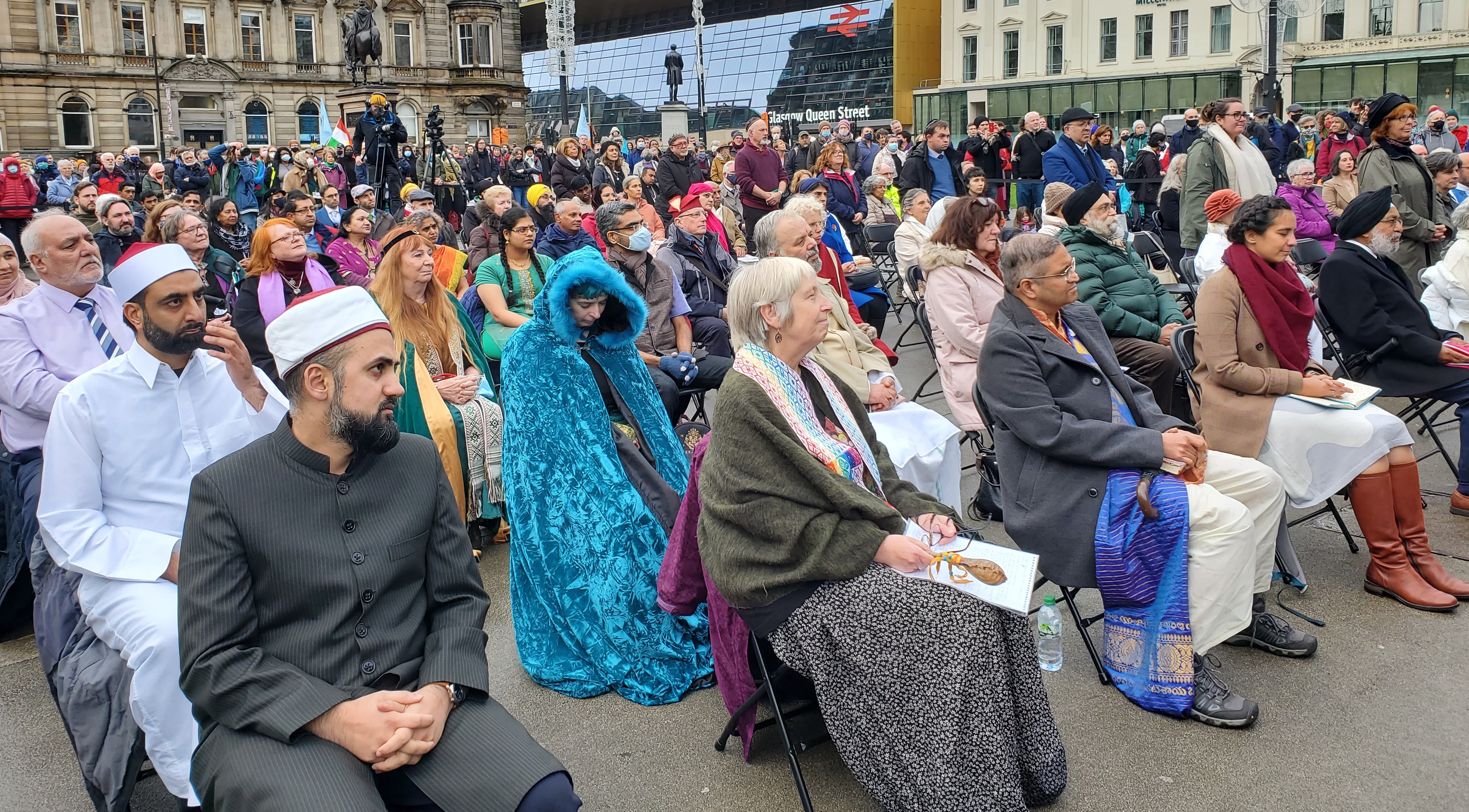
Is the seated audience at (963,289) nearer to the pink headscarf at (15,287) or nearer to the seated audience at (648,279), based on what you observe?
the seated audience at (648,279)

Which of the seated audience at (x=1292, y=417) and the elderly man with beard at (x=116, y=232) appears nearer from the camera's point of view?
the seated audience at (x=1292, y=417)

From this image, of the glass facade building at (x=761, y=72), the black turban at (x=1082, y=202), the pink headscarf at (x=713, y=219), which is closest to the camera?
the black turban at (x=1082, y=202)

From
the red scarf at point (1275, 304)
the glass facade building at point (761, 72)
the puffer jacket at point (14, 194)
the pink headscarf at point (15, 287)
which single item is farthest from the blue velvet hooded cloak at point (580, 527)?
the glass facade building at point (761, 72)

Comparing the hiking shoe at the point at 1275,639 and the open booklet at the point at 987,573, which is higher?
the open booklet at the point at 987,573

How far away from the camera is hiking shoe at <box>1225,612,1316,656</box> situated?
12.9ft

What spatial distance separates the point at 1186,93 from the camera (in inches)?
1624

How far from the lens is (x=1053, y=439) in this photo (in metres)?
3.68

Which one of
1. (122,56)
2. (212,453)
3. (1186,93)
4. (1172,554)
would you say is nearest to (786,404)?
(1172,554)

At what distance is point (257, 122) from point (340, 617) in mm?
66973

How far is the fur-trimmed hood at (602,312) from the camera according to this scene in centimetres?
423

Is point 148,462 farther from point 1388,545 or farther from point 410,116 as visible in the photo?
point 410,116

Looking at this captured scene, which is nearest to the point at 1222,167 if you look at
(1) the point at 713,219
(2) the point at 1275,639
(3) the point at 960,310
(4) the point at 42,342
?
(1) the point at 713,219

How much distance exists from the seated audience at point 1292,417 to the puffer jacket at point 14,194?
1608cm

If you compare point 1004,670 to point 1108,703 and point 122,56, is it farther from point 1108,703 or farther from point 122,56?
point 122,56
